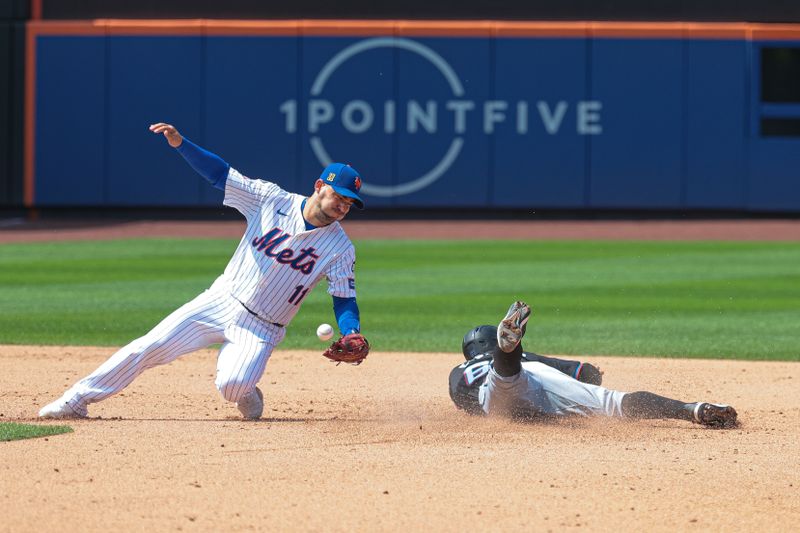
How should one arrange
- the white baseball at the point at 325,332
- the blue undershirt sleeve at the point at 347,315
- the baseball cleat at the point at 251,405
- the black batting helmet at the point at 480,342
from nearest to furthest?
the white baseball at the point at 325,332
the blue undershirt sleeve at the point at 347,315
the baseball cleat at the point at 251,405
the black batting helmet at the point at 480,342

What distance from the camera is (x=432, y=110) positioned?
21.1 metres

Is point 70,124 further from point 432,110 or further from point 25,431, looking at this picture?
point 25,431

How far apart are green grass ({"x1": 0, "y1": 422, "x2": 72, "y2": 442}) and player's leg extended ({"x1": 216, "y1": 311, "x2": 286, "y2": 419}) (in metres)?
0.80

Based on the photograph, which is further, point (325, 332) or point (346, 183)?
point (346, 183)

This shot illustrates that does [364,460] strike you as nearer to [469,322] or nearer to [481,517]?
[481,517]

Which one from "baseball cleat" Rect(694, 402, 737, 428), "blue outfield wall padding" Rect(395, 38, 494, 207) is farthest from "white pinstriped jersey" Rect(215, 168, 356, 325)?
"blue outfield wall padding" Rect(395, 38, 494, 207)

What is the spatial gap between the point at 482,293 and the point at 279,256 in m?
6.35

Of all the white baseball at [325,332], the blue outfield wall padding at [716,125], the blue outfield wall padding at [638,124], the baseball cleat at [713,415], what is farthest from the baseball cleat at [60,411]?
the blue outfield wall padding at [716,125]

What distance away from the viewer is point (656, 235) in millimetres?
19188

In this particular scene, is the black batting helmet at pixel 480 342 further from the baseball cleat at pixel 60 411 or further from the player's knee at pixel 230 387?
the baseball cleat at pixel 60 411

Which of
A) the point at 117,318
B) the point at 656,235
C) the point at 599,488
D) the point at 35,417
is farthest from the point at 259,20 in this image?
the point at 599,488

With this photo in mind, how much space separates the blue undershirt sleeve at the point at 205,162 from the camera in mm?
6383

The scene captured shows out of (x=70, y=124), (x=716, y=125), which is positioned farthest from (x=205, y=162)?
(x=716, y=125)

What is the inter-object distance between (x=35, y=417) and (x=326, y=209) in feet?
6.14
